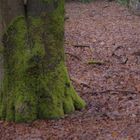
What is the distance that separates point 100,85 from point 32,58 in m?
2.80

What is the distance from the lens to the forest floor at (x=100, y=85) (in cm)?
677

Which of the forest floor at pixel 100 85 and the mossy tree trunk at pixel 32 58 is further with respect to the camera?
the mossy tree trunk at pixel 32 58

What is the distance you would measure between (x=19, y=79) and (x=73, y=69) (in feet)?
13.7

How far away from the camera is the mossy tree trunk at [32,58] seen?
712 cm

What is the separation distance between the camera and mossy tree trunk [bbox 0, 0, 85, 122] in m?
7.12

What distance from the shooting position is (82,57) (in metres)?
12.6

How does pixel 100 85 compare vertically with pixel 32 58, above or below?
below

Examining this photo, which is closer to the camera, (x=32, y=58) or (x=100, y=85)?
(x=32, y=58)

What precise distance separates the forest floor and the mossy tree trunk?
11.6 inches

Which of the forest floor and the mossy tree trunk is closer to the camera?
the forest floor

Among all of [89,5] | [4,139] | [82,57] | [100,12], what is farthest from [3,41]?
[89,5]

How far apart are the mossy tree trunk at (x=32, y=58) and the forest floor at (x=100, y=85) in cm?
30

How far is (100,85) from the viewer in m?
9.49

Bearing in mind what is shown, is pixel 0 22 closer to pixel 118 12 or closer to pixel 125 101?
pixel 125 101
